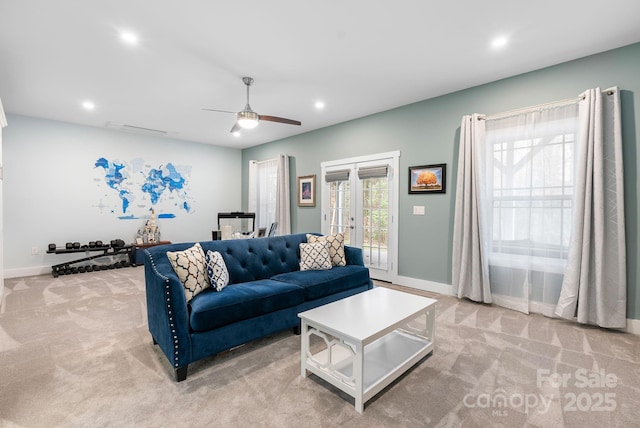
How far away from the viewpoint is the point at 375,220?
4.93 meters

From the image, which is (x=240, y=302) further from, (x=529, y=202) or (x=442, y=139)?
(x=442, y=139)

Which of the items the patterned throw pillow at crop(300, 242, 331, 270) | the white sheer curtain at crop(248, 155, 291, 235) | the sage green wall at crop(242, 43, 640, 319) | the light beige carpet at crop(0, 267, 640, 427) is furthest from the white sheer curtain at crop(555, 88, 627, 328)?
the white sheer curtain at crop(248, 155, 291, 235)

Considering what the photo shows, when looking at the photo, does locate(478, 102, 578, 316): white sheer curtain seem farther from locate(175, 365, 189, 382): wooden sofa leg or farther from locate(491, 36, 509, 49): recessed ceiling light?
locate(175, 365, 189, 382): wooden sofa leg

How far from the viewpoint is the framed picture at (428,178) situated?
13.6 ft

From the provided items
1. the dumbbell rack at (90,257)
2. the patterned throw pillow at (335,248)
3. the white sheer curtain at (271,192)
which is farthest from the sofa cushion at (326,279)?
the dumbbell rack at (90,257)

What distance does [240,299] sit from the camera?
95.0 inches

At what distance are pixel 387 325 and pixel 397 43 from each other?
2.53m

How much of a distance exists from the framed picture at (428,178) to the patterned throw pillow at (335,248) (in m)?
1.51

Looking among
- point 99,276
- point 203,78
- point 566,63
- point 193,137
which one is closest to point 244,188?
point 193,137

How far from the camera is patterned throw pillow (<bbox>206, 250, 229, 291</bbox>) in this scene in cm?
261

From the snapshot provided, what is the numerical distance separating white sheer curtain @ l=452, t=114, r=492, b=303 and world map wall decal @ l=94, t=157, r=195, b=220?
574 centimetres

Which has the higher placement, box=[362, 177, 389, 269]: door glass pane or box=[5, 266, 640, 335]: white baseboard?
box=[362, 177, 389, 269]: door glass pane

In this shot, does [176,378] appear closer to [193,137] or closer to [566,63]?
[566,63]

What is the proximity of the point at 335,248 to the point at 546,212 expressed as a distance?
7.82 ft
